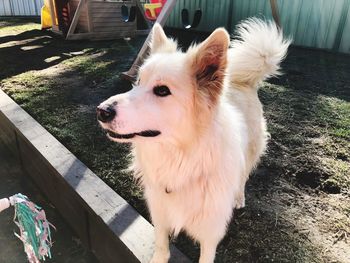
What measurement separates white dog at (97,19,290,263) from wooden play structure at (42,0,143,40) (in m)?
6.17

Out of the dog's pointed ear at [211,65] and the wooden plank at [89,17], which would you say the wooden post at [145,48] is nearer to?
the dog's pointed ear at [211,65]

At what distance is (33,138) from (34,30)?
675cm

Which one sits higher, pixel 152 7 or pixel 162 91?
pixel 162 91

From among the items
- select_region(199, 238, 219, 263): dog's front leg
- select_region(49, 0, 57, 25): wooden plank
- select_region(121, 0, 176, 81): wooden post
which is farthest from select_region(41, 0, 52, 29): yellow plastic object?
select_region(199, 238, 219, 263): dog's front leg

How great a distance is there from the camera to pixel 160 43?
1913mm

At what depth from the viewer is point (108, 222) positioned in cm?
203

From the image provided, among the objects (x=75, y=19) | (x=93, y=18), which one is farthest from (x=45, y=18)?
(x=75, y=19)

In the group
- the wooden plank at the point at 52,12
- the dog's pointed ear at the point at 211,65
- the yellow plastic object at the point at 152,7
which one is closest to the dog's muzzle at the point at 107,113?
the dog's pointed ear at the point at 211,65

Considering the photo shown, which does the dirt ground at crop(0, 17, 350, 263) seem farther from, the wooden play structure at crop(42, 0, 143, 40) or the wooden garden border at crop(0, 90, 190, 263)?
the wooden play structure at crop(42, 0, 143, 40)

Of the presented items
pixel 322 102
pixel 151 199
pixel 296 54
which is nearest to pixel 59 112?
pixel 151 199

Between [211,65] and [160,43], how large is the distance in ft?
1.75

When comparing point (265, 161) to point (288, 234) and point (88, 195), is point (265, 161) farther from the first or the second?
point (88, 195)

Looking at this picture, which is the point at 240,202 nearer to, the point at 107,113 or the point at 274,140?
the point at 274,140

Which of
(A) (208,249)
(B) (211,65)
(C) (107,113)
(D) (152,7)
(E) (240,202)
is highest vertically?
(B) (211,65)
